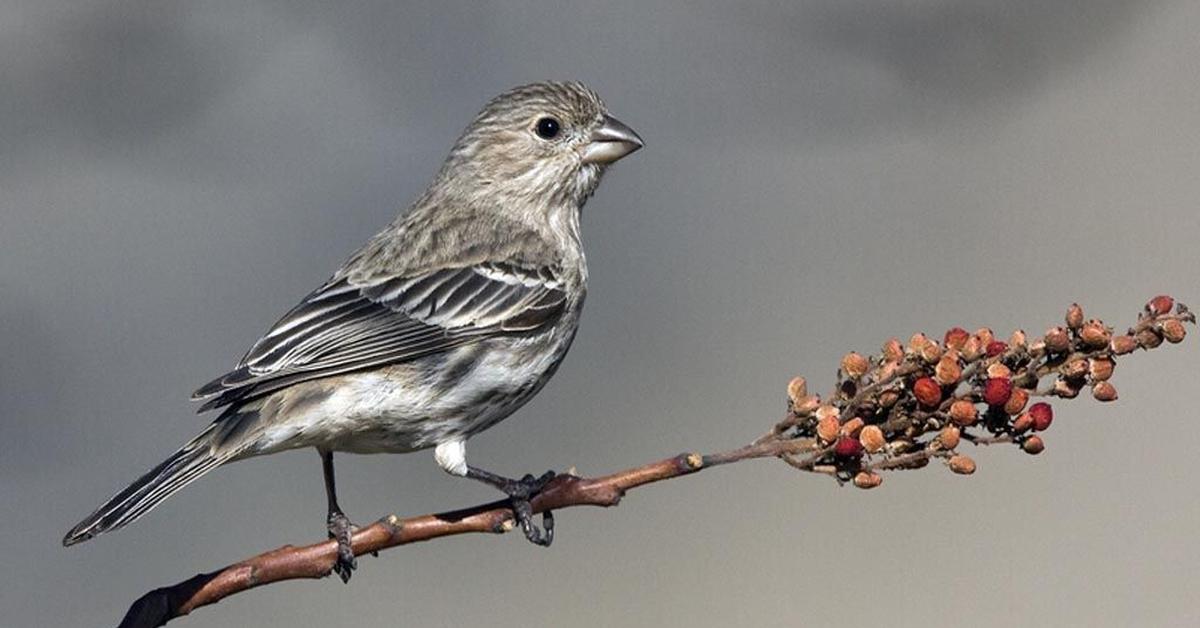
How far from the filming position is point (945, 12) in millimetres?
3732

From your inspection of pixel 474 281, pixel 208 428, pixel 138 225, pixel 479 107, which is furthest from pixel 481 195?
pixel 208 428

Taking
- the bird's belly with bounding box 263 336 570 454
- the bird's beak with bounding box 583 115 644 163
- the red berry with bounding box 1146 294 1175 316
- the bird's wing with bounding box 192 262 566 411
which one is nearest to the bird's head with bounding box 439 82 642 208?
the bird's beak with bounding box 583 115 644 163

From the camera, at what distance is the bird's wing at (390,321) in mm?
3554

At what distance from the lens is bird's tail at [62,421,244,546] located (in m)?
2.77

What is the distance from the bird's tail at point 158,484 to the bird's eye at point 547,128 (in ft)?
4.68

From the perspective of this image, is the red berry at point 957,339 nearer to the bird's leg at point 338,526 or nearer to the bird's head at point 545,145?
the bird's leg at point 338,526

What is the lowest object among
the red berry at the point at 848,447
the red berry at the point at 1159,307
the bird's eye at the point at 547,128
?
the red berry at the point at 848,447

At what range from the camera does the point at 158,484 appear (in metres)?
3.13

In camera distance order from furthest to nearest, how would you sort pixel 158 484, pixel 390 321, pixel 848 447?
pixel 390 321 → pixel 158 484 → pixel 848 447

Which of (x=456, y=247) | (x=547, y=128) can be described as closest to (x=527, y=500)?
(x=456, y=247)

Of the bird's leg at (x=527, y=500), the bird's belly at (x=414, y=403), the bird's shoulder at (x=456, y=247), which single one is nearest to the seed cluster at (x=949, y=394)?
the bird's leg at (x=527, y=500)

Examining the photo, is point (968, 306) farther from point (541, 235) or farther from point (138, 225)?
point (138, 225)

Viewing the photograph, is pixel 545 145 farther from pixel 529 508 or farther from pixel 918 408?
pixel 918 408

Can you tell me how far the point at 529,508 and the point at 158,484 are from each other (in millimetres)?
727
